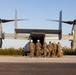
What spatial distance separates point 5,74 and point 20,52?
80.8 ft

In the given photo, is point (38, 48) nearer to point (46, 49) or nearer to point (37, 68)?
point (46, 49)

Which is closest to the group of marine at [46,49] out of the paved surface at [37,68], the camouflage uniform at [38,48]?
the camouflage uniform at [38,48]

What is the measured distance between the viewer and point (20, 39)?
4422 cm

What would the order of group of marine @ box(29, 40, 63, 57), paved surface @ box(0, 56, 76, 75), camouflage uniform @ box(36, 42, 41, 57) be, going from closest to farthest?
1. paved surface @ box(0, 56, 76, 75)
2. camouflage uniform @ box(36, 42, 41, 57)
3. group of marine @ box(29, 40, 63, 57)

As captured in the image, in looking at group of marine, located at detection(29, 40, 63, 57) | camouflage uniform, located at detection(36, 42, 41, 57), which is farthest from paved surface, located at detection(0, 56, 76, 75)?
group of marine, located at detection(29, 40, 63, 57)

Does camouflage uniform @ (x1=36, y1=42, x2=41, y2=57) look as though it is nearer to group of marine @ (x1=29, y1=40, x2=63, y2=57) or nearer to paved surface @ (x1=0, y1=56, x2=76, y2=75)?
group of marine @ (x1=29, y1=40, x2=63, y2=57)

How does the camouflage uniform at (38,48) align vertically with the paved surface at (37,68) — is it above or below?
above

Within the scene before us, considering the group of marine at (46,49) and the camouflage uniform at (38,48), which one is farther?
the group of marine at (46,49)

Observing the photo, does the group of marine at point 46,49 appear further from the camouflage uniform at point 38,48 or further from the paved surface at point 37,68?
the paved surface at point 37,68

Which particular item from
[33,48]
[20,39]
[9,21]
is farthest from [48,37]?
[33,48]

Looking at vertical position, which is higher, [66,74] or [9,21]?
[9,21]

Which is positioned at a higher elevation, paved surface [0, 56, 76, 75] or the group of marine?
the group of marine

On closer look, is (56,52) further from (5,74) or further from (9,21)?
(9,21)

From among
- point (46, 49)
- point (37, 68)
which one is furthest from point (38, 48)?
point (37, 68)
